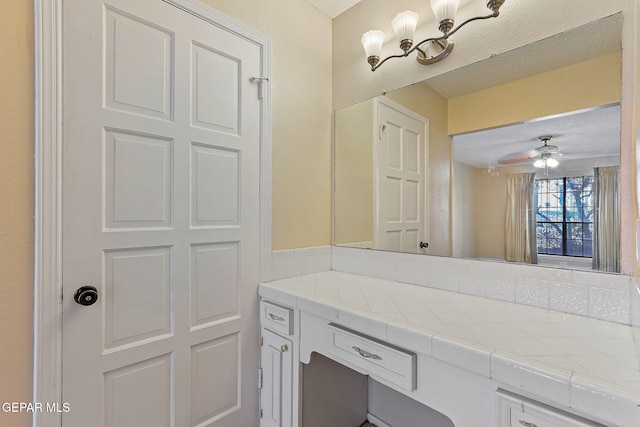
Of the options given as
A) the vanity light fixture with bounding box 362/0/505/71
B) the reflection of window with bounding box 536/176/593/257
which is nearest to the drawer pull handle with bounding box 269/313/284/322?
the reflection of window with bounding box 536/176/593/257

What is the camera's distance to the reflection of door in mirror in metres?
1.52

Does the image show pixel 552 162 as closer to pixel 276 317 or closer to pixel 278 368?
pixel 276 317

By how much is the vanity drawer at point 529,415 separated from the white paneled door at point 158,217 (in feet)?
3.54

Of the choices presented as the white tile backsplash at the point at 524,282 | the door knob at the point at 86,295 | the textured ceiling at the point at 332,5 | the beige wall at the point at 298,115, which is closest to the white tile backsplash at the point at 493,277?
the white tile backsplash at the point at 524,282

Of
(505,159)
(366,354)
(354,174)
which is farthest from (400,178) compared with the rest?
(366,354)

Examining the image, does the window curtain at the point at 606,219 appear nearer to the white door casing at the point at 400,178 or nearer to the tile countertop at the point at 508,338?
the tile countertop at the point at 508,338

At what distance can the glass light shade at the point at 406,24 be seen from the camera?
145 cm

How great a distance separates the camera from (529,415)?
→ 0.71 m

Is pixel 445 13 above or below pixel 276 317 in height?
above

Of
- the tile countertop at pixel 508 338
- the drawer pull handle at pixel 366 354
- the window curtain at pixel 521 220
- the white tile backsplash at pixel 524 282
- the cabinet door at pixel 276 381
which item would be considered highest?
the window curtain at pixel 521 220

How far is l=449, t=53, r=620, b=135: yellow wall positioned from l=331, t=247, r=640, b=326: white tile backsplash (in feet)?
2.01

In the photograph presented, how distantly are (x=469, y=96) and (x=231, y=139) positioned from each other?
113 cm

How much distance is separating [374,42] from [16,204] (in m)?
1.68

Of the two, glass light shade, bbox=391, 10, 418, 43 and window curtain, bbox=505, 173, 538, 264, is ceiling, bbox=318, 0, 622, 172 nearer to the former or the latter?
window curtain, bbox=505, 173, 538, 264
